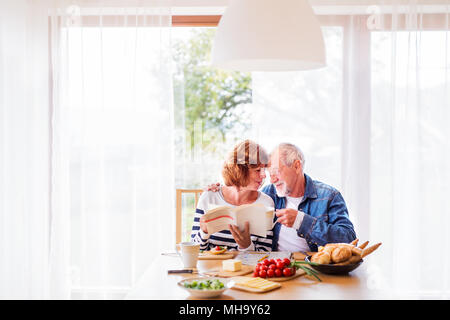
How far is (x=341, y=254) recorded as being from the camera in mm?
1780

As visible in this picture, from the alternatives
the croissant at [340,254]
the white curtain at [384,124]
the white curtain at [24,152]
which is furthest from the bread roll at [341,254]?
the white curtain at [24,152]

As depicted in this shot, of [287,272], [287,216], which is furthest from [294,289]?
[287,216]

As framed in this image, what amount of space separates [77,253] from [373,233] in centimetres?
201

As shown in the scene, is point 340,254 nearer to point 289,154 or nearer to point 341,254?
point 341,254

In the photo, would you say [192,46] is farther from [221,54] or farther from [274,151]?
[221,54]

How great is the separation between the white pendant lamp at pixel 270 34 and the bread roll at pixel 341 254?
69 cm

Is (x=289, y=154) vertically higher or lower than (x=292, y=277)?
higher

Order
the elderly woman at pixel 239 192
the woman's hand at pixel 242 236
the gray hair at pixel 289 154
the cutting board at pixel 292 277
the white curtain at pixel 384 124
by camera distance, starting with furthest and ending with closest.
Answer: the white curtain at pixel 384 124
the gray hair at pixel 289 154
the elderly woman at pixel 239 192
the woman's hand at pixel 242 236
the cutting board at pixel 292 277

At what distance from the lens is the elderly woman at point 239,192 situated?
7.79 feet

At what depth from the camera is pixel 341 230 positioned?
2.27 meters

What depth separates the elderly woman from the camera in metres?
2.37

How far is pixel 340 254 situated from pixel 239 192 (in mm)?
815

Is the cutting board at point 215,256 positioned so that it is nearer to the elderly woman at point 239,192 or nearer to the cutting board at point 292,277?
the elderly woman at point 239,192
